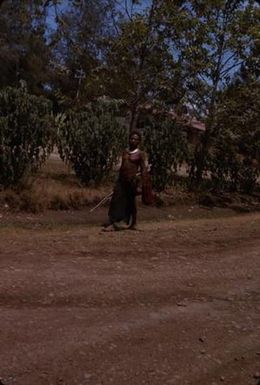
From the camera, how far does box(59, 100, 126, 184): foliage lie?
53.1 feet

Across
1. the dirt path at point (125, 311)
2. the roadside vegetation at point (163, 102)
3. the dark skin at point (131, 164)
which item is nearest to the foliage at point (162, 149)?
the roadside vegetation at point (163, 102)

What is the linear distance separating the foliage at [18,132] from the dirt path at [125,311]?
3639 millimetres

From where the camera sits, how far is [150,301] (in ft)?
23.7

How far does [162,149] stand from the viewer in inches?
692

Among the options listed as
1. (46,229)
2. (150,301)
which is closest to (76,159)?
(46,229)

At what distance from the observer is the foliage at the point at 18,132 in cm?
1391

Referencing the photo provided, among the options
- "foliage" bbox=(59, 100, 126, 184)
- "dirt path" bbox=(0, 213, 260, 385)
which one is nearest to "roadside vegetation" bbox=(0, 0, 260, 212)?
"foliage" bbox=(59, 100, 126, 184)

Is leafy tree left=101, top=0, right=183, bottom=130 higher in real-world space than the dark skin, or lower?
higher

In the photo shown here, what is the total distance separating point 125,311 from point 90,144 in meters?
9.64

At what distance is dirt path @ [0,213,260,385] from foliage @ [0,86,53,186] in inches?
143

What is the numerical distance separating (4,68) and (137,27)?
1464 inches

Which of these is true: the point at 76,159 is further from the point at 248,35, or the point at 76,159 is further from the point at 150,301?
the point at 150,301

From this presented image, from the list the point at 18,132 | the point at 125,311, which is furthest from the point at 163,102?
the point at 125,311

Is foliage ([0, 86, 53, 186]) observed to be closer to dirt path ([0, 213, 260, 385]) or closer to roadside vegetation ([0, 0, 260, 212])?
roadside vegetation ([0, 0, 260, 212])
